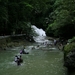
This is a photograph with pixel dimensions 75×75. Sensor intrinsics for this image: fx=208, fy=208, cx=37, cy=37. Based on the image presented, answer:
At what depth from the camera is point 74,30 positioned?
3612 centimetres

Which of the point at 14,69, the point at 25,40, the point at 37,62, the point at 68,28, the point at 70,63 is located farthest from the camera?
the point at 25,40

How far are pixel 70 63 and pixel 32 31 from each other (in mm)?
32398

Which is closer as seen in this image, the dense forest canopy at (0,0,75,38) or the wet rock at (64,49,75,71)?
the wet rock at (64,49,75,71)

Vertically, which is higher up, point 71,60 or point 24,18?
point 24,18

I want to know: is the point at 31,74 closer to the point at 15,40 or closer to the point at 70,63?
the point at 70,63

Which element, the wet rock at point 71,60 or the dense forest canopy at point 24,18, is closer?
the wet rock at point 71,60

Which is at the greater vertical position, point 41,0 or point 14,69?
point 41,0

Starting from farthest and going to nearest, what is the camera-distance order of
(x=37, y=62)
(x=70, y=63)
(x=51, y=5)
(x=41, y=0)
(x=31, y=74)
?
(x=51, y=5) < (x=41, y=0) < (x=37, y=62) < (x=31, y=74) < (x=70, y=63)

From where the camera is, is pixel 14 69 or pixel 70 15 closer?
pixel 14 69

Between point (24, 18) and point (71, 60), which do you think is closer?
point (71, 60)

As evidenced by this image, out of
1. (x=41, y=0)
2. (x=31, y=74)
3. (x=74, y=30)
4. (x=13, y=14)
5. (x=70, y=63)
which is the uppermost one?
(x=41, y=0)

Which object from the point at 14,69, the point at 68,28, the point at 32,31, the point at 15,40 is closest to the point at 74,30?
the point at 68,28

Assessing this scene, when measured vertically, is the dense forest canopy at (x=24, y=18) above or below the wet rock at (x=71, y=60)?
above

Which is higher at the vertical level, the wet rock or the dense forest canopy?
the dense forest canopy
